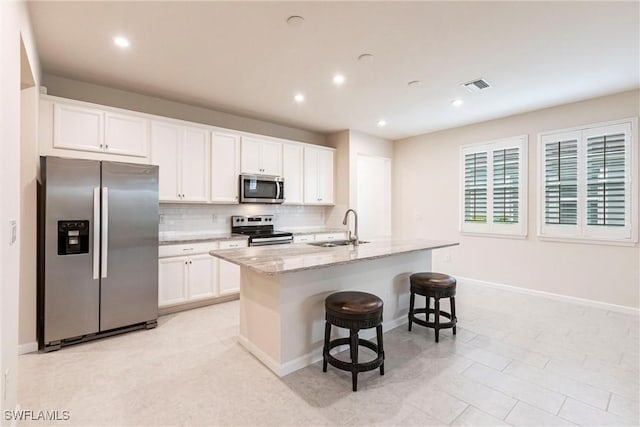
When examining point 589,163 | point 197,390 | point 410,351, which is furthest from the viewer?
point 589,163

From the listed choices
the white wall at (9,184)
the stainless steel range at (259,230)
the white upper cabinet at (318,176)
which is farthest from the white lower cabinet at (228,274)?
the white wall at (9,184)

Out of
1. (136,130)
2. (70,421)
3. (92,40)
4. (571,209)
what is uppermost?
→ (92,40)

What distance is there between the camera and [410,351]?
2.71m

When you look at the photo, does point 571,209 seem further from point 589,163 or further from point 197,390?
point 197,390

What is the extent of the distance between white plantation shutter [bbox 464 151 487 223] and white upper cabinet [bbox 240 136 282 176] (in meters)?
3.21

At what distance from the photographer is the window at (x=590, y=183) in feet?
12.3

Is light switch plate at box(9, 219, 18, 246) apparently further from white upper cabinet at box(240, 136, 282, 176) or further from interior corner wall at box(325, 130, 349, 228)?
interior corner wall at box(325, 130, 349, 228)

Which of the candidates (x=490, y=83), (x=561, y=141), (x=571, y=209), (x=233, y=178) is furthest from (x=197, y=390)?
(x=561, y=141)

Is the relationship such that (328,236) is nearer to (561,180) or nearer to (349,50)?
(349,50)

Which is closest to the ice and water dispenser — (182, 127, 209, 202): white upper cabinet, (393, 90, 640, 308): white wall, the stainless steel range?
(182, 127, 209, 202): white upper cabinet

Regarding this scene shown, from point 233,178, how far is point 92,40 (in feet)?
7.02

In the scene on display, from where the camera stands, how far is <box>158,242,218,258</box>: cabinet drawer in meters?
3.54

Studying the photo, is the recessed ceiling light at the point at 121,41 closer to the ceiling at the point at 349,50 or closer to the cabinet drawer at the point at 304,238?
the ceiling at the point at 349,50

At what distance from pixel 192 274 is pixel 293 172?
2.29 metres
